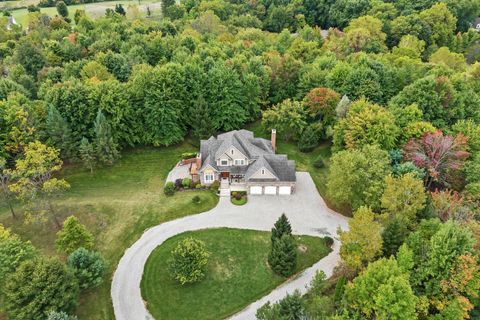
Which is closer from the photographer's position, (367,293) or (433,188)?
(367,293)

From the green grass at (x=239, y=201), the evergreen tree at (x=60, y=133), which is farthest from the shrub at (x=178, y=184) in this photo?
the evergreen tree at (x=60, y=133)

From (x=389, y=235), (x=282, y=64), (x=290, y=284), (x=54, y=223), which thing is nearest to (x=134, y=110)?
(x=54, y=223)

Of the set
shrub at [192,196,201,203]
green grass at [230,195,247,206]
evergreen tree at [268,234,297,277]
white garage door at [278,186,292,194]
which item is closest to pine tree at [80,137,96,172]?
shrub at [192,196,201,203]

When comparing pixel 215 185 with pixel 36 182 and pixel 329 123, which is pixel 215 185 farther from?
pixel 329 123

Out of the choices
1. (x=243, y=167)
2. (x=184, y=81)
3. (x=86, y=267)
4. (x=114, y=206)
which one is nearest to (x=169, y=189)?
(x=114, y=206)

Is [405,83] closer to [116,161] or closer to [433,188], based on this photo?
[433,188]

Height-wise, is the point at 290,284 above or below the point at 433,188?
below

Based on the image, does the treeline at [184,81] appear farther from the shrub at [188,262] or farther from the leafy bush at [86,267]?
the shrub at [188,262]
